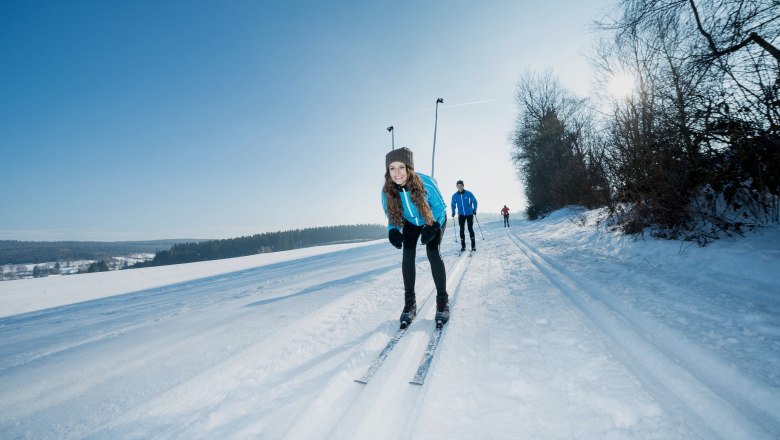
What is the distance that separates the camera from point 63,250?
120500 mm

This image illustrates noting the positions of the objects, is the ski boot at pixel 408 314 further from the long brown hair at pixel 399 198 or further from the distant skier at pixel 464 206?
the distant skier at pixel 464 206

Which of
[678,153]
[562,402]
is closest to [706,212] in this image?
[678,153]

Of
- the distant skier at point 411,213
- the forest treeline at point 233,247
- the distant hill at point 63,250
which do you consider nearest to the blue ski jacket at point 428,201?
the distant skier at point 411,213

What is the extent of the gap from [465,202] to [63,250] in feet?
596

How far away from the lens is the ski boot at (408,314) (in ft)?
8.68

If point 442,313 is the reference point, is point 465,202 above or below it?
above

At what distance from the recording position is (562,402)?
1.44m

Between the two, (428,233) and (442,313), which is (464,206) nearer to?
(428,233)

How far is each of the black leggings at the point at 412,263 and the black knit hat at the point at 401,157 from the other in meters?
0.65

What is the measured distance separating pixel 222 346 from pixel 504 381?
2.26 meters

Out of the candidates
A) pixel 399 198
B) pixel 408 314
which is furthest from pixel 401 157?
pixel 408 314

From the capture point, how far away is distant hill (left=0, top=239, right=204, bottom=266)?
10962 cm

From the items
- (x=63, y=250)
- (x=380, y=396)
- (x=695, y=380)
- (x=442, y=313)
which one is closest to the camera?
(x=695, y=380)

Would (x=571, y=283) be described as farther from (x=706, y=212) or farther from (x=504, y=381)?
(x=706, y=212)
